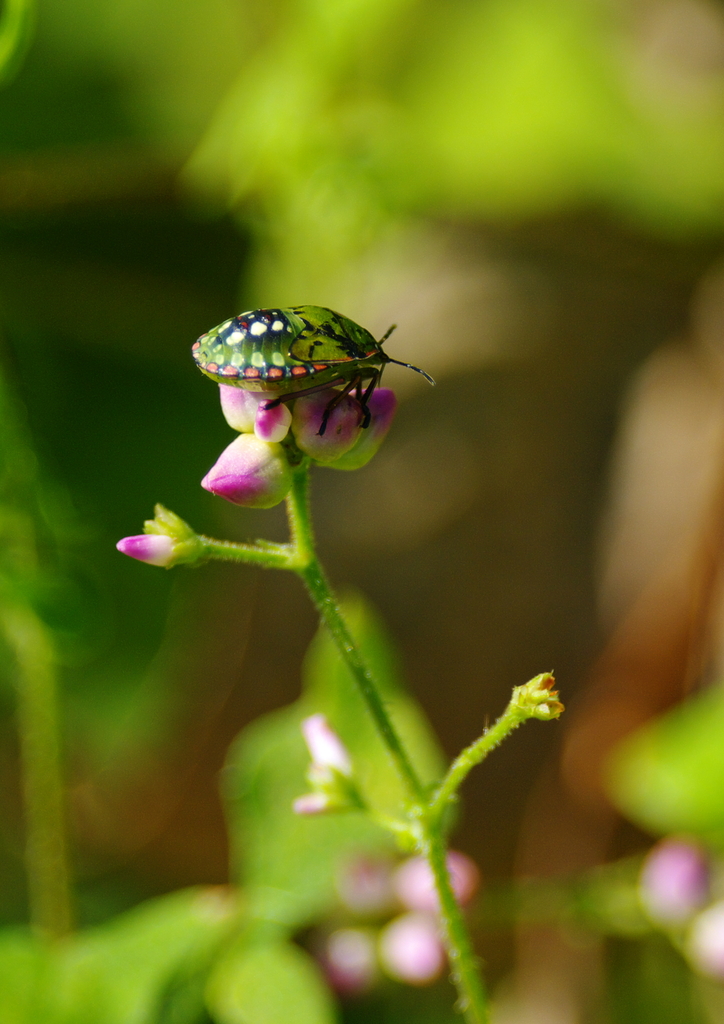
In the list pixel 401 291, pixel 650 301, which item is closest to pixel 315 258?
pixel 401 291

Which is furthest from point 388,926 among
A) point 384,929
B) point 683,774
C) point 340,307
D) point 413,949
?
point 340,307

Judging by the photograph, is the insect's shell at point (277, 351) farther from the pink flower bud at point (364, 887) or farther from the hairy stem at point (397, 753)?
the pink flower bud at point (364, 887)

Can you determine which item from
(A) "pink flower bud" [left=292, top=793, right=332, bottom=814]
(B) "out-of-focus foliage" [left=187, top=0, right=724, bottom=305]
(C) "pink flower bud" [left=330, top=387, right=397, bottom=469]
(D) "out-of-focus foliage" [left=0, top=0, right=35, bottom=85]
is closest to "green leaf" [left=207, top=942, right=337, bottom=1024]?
(A) "pink flower bud" [left=292, top=793, right=332, bottom=814]

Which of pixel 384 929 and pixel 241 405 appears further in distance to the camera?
pixel 384 929

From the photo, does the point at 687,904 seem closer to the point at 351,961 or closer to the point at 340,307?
the point at 351,961

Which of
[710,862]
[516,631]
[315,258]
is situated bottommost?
[710,862]

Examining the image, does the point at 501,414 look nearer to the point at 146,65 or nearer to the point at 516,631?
the point at 516,631

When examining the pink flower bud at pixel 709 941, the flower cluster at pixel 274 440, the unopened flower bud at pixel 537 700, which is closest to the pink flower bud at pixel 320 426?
the flower cluster at pixel 274 440
